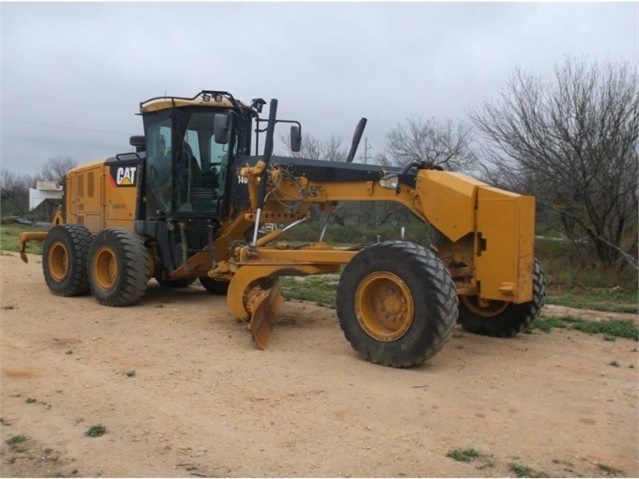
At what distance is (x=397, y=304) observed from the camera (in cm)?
626

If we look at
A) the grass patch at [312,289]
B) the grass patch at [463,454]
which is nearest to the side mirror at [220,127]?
the grass patch at [312,289]

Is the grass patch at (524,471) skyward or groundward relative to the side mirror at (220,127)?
groundward

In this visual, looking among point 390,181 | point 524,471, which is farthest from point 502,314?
point 524,471

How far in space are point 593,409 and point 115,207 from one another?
8055mm

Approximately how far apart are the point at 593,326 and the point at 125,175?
7.28 meters

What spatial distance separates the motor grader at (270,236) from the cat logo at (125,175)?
0.03m

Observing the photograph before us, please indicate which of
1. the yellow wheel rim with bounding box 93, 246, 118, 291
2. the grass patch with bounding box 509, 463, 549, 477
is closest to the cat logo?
the yellow wheel rim with bounding box 93, 246, 118, 291

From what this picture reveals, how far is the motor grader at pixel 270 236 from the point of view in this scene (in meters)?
6.19

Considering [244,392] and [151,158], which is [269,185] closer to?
[151,158]

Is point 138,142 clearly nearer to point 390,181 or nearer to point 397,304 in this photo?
point 390,181

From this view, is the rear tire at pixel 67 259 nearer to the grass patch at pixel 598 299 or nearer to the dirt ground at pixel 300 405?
the dirt ground at pixel 300 405

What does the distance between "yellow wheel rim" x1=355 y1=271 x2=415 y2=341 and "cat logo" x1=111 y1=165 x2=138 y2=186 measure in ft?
17.4

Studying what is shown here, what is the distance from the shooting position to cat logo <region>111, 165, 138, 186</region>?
33.8ft

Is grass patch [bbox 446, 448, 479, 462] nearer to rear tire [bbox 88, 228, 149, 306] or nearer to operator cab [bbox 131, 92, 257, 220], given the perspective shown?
operator cab [bbox 131, 92, 257, 220]
